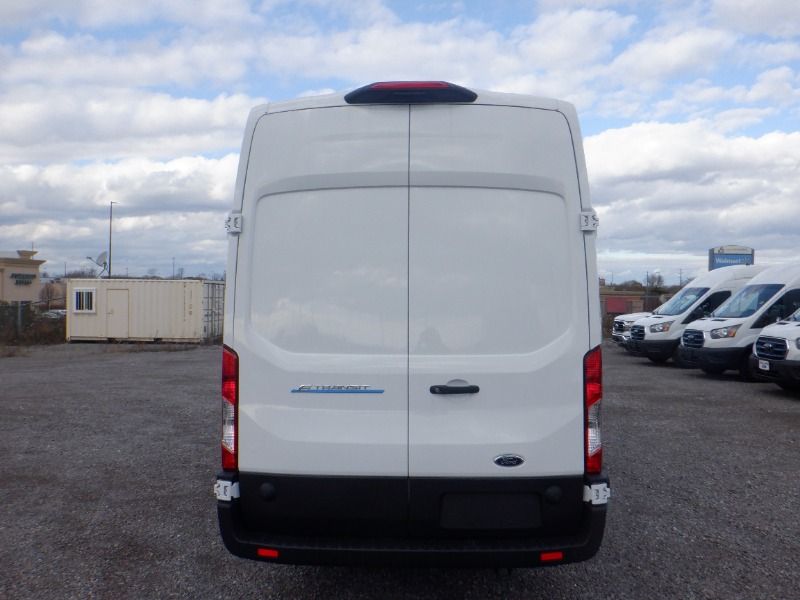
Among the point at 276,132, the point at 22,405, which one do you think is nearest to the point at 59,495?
the point at 276,132

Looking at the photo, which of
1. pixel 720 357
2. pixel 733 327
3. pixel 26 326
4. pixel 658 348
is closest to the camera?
pixel 720 357

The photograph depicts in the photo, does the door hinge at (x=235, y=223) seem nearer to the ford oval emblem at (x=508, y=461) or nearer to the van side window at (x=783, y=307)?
the ford oval emblem at (x=508, y=461)

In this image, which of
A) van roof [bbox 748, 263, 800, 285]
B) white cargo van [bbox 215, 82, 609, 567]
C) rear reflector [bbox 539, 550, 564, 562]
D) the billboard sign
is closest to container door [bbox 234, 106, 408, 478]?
white cargo van [bbox 215, 82, 609, 567]

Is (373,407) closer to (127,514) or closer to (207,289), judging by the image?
(127,514)

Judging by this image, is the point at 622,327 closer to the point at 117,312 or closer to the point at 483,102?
the point at 117,312

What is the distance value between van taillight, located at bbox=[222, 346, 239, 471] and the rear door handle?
980mm

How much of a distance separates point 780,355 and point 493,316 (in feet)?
34.9

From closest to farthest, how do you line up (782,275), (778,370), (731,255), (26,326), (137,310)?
(778,370) < (782,275) < (137,310) < (26,326) < (731,255)

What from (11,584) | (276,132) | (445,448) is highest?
(276,132)

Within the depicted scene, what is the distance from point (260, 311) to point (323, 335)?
35cm

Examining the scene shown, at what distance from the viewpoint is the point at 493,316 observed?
3.60 m

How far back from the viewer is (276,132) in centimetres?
380

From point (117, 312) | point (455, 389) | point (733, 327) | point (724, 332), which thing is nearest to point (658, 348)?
point (724, 332)

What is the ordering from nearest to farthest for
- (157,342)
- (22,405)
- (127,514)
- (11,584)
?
(11,584) < (127,514) < (22,405) < (157,342)
